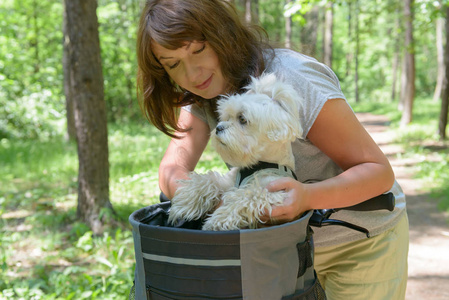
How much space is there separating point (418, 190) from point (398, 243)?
6562 millimetres

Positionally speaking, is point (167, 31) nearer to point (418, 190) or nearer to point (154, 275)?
point (154, 275)

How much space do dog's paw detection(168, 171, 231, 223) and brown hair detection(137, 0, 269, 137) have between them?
17.4 inches

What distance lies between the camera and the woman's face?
1886 mm

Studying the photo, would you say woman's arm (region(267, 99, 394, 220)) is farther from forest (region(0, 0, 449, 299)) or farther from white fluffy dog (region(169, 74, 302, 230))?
forest (region(0, 0, 449, 299))

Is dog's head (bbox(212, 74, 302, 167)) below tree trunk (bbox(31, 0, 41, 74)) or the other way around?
below

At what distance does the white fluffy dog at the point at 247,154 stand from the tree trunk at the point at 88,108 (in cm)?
345

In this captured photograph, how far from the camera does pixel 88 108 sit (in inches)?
196

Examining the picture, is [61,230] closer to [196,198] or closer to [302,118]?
[196,198]

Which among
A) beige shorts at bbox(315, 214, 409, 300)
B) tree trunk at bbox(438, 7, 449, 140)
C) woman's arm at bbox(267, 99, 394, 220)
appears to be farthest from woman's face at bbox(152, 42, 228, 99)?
tree trunk at bbox(438, 7, 449, 140)

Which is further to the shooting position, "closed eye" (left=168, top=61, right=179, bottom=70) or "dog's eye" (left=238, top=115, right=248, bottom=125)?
"closed eye" (left=168, top=61, right=179, bottom=70)

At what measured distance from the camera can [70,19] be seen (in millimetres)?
4918

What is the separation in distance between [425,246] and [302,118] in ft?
14.9

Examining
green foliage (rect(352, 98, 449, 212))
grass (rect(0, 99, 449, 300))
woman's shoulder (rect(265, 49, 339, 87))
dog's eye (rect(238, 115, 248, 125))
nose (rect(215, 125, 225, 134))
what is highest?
woman's shoulder (rect(265, 49, 339, 87))

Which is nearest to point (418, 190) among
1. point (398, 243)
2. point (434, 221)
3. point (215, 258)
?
point (434, 221)
